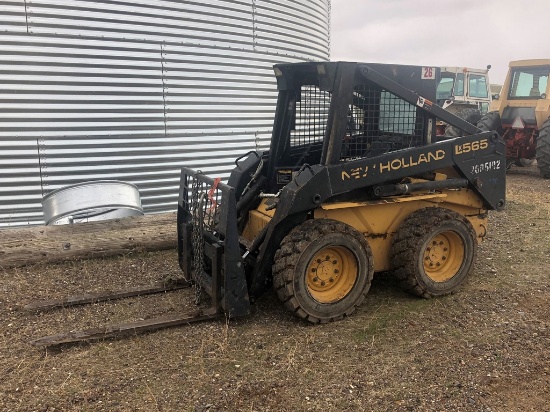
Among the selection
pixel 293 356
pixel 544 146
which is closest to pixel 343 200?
pixel 293 356

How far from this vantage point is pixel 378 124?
4.83 meters

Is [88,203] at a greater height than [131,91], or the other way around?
[131,91]

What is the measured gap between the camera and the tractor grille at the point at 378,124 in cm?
464

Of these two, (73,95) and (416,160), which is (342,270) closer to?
(416,160)

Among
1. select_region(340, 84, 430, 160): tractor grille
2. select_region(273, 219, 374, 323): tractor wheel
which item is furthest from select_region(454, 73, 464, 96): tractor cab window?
select_region(273, 219, 374, 323): tractor wheel

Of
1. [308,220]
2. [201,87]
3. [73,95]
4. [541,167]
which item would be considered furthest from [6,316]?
[541,167]

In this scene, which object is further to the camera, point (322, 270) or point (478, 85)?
point (478, 85)

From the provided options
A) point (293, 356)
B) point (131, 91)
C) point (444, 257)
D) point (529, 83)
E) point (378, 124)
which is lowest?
point (293, 356)

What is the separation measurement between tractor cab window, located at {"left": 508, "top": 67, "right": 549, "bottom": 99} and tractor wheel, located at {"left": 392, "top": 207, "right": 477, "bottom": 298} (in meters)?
9.08

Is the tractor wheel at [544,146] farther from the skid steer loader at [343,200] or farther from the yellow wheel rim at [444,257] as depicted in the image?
the yellow wheel rim at [444,257]

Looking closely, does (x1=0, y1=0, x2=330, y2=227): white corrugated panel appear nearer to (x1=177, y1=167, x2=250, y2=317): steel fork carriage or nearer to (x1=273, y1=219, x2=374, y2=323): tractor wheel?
(x1=177, y1=167, x2=250, y2=317): steel fork carriage

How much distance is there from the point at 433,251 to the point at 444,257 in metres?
0.18

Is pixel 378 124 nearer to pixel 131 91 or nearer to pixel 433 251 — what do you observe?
pixel 433 251

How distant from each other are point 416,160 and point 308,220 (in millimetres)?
1166
